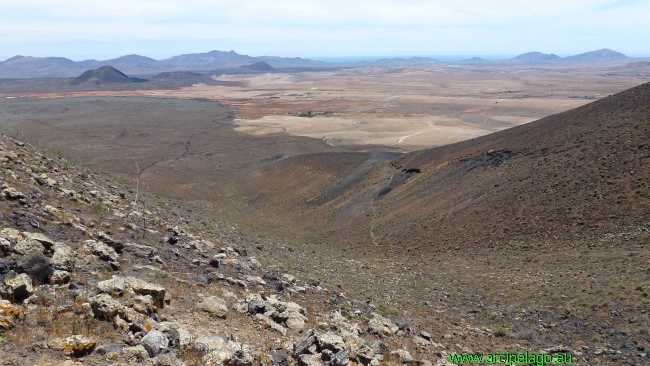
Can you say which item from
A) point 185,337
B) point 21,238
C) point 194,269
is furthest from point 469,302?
point 21,238

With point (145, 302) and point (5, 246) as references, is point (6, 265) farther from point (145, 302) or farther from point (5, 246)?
point (145, 302)

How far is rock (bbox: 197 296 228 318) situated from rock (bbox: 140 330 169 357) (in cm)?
174

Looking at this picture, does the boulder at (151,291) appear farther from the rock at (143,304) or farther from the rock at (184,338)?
the rock at (184,338)

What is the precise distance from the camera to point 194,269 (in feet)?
33.7

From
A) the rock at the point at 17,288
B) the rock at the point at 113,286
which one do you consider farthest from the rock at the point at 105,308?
the rock at the point at 17,288

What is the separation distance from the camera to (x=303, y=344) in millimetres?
6867

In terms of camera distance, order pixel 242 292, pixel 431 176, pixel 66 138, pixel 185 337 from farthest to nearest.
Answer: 1. pixel 66 138
2. pixel 431 176
3. pixel 242 292
4. pixel 185 337

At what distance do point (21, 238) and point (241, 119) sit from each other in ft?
245

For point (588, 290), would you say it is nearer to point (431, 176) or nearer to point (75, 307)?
point (75, 307)

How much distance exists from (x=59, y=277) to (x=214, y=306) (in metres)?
2.62

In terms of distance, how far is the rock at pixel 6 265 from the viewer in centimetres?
672

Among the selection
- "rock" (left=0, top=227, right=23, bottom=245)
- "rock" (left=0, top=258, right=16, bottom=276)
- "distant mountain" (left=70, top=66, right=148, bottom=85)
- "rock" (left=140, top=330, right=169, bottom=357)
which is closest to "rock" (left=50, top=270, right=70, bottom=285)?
"rock" (left=0, top=258, right=16, bottom=276)

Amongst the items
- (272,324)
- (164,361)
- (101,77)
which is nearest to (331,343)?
(272,324)

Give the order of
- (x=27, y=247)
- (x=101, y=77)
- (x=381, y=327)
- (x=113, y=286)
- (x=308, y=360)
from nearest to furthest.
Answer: (x=308, y=360) → (x=113, y=286) → (x=27, y=247) → (x=381, y=327) → (x=101, y=77)
